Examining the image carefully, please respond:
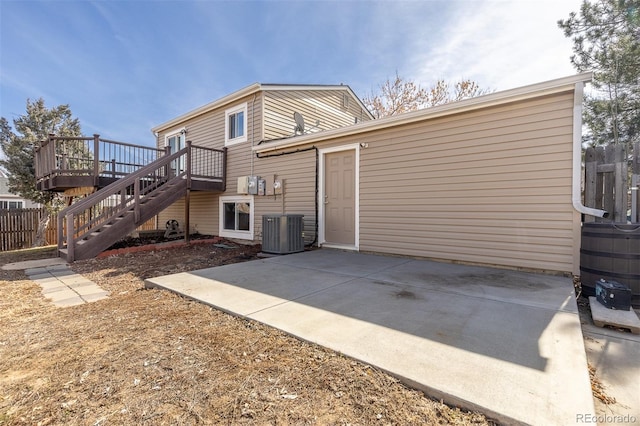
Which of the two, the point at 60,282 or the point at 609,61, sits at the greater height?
the point at 609,61

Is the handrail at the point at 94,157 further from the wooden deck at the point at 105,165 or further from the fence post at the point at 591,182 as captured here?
the fence post at the point at 591,182

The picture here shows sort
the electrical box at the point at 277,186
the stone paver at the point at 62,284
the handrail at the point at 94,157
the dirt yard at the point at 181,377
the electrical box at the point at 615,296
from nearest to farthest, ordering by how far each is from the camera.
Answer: the dirt yard at the point at 181,377, the electrical box at the point at 615,296, the stone paver at the point at 62,284, the handrail at the point at 94,157, the electrical box at the point at 277,186

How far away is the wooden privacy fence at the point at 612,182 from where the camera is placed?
12.1ft

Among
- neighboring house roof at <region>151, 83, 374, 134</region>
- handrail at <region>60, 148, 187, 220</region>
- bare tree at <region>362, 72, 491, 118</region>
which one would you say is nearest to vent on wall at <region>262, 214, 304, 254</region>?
handrail at <region>60, 148, 187, 220</region>

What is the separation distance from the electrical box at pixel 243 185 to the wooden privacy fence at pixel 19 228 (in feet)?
14.3

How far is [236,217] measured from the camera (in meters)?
8.70

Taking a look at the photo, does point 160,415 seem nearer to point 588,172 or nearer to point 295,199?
point 588,172

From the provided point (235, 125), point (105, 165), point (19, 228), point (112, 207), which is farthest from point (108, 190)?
point (19, 228)

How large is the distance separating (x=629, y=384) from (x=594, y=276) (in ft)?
6.56

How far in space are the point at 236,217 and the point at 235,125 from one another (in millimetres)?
2897

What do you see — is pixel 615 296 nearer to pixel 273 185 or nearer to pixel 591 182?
pixel 591 182

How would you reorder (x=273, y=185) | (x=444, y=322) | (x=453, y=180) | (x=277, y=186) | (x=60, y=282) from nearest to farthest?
(x=444, y=322)
(x=60, y=282)
(x=453, y=180)
(x=277, y=186)
(x=273, y=185)

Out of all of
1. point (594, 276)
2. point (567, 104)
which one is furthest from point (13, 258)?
point (567, 104)

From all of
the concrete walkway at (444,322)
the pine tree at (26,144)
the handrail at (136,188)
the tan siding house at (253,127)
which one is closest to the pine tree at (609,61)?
the tan siding house at (253,127)
